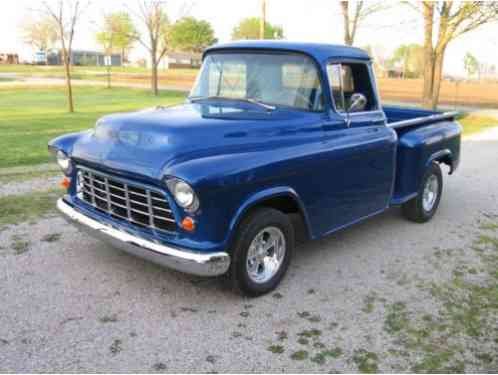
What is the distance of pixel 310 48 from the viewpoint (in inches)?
177

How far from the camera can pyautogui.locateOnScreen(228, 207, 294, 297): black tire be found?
3707mm

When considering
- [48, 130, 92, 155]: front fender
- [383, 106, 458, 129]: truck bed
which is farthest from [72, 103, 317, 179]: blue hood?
[383, 106, 458, 129]: truck bed

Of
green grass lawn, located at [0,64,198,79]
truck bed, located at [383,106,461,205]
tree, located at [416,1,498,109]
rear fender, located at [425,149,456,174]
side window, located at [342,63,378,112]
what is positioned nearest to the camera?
side window, located at [342,63,378,112]

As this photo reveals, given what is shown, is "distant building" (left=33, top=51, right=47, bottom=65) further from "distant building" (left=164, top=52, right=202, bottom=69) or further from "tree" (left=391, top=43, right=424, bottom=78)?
"tree" (left=391, top=43, right=424, bottom=78)

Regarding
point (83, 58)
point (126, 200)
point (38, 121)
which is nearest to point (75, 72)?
point (38, 121)

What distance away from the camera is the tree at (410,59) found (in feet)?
314

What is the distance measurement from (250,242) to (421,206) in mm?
3083

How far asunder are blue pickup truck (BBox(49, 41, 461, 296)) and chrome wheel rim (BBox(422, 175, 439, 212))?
0.99 metres

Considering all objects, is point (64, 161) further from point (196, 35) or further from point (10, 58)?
point (10, 58)

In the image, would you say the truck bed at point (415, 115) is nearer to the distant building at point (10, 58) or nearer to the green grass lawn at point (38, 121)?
the green grass lawn at point (38, 121)

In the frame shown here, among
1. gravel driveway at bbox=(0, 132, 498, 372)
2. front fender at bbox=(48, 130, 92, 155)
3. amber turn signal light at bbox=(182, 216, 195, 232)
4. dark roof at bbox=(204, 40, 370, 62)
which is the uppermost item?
dark roof at bbox=(204, 40, 370, 62)

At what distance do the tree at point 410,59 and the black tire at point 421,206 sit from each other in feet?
298

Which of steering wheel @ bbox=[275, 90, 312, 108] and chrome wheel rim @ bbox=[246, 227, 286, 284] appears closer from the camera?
chrome wheel rim @ bbox=[246, 227, 286, 284]

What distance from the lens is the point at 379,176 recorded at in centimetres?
499
